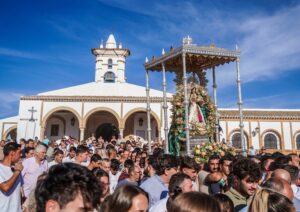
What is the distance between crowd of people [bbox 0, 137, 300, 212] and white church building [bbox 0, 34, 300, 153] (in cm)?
1922

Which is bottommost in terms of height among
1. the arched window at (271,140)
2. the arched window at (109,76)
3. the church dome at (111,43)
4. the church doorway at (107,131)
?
the arched window at (271,140)

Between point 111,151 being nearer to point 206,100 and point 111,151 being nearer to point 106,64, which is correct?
point 206,100

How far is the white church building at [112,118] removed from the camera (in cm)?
2638

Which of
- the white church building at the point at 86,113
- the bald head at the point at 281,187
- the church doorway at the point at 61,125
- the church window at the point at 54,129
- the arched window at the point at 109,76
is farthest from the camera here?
the arched window at the point at 109,76

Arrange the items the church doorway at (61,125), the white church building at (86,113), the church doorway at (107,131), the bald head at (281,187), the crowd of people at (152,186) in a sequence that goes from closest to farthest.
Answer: the crowd of people at (152,186)
the bald head at (281,187)
the white church building at (86,113)
the church doorway at (61,125)
the church doorway at (107,131)

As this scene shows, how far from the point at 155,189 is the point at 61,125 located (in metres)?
26.2

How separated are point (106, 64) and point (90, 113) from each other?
39.5ft

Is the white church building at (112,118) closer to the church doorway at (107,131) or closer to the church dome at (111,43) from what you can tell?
the church doorway at (107,131)

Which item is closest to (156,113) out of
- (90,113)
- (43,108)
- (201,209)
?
(90,113)

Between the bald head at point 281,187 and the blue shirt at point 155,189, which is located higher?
the bald head at point 281,187

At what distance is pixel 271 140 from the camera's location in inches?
1166

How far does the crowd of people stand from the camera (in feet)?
5.56

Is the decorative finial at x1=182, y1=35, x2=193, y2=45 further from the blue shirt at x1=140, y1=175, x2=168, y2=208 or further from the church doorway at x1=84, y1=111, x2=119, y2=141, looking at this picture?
the church doorway at x1=84, y1=111, x2=119, y2=141

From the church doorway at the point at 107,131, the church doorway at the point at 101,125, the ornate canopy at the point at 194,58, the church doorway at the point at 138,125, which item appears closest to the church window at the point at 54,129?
the church doorway at the point at 101,125
